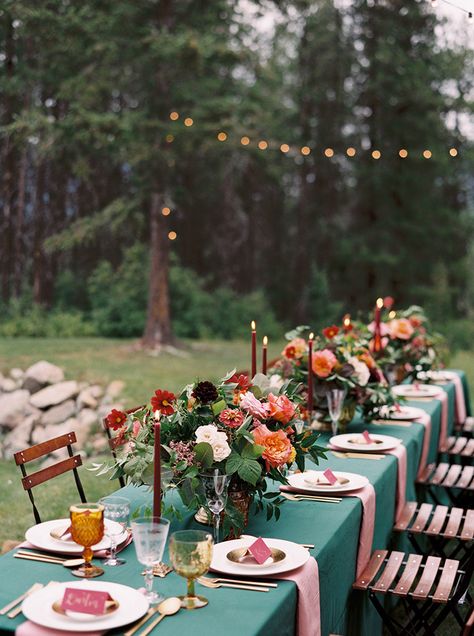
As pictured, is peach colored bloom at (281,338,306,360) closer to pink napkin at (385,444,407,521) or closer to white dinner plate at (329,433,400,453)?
white dinner plate at (329,433,400,453)

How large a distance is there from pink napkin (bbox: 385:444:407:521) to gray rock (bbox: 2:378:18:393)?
283 inches

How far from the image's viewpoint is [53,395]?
31.6 feet

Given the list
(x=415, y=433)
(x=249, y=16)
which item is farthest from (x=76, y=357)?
(x=415, y=433)

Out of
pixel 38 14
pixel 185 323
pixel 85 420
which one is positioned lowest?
pixel 85 420

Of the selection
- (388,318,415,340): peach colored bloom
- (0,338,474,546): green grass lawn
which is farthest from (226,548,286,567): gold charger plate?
(0,338,474,546): green grass lawn

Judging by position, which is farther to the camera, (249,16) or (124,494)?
(249,16)

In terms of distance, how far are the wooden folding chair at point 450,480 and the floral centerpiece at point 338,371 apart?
53 centimetres

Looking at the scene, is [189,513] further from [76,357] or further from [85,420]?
[76,357]

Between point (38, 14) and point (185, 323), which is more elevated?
point (38, 14)

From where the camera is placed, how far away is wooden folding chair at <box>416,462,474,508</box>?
13.3ft

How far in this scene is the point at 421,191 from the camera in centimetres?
1264

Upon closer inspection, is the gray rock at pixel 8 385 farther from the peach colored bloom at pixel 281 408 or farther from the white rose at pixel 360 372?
the peach colored bloom at pixel 281 408

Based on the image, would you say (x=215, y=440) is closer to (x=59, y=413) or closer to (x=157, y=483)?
(x=157, y=483)

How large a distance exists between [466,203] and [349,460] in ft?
32.8
